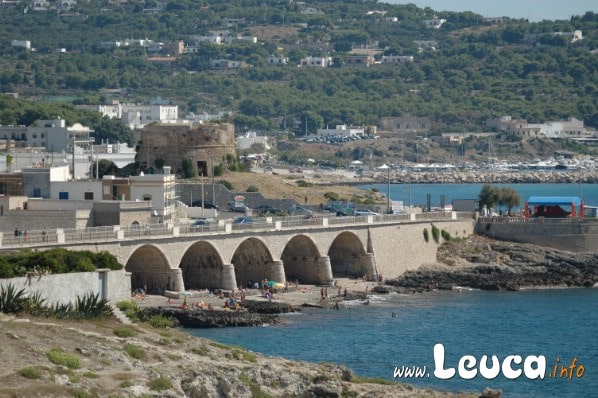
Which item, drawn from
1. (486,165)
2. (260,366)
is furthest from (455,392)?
(486,165)

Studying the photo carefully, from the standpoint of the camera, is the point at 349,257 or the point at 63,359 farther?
the point at 349,257

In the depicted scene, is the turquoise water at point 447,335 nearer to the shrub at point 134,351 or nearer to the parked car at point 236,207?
the shrub at point 134,351

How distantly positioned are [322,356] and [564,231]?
105ft

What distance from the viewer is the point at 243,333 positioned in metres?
63.8

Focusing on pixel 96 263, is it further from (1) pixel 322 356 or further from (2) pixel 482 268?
(2) pixel 482 268

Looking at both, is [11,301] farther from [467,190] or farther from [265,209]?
[467,190]

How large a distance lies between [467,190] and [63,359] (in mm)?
128827

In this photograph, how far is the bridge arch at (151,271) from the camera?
225ft

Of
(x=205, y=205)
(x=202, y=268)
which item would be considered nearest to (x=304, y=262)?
(x=202, y=268)

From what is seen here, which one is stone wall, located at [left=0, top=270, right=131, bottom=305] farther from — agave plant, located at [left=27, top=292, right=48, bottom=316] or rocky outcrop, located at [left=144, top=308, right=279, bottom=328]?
rocky outcrop, located at [left=144, top=308, right=279, bottom=328]

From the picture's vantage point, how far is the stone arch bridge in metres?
68.6

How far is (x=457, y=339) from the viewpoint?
66.2m

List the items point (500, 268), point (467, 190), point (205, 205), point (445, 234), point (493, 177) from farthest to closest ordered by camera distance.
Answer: point (493, 177), point (467, 190), point (205, 205), point (445, 234), point (500, 268)

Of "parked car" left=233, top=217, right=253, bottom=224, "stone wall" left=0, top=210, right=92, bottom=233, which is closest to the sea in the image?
"parked car" left=233, top=217, right=253, bottom=224
